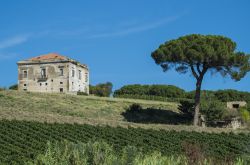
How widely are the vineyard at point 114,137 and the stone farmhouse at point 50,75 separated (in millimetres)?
48064

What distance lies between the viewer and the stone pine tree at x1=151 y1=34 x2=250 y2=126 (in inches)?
2013

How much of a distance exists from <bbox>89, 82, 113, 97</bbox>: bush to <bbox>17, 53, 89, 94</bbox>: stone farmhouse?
11415mm

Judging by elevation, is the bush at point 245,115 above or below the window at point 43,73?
below

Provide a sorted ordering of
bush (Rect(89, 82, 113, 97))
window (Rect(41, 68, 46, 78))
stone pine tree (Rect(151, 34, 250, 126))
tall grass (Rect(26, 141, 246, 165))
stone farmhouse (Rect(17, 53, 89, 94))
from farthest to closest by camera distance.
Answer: bush (Rect(89, 82, 113, 97)) → window (Rect(41, 68, 46, 78)) → stone farmhouse (Rect(17, 53, 89, 94)) → stone pine tree (Rect(151, 34, 250, 126)) → tall grass (Rect(26, 141, 246, 165))

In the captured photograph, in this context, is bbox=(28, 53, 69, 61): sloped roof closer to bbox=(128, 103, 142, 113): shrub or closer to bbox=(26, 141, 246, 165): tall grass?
bbox=(128, 103, 142, 113): shrub

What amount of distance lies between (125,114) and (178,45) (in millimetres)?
9798

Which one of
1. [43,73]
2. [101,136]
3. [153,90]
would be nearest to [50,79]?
[43,73]

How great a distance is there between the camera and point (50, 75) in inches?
3344

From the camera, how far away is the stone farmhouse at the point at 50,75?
83875 millimetres

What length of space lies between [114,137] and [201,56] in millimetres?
20625

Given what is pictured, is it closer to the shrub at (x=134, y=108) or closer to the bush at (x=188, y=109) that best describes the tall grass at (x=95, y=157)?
the bush at (x=188, y=109)

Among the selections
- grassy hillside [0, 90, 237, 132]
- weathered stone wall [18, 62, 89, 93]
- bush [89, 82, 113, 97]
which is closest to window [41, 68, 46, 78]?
weathered stone wall [18, 62, 89, 93]

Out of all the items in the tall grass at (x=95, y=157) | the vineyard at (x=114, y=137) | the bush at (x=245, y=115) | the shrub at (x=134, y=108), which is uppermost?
the shrub at (x=134, y=108)

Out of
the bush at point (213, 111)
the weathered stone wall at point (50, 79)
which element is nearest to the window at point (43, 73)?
the weathered stone wall at point (50, 79)
